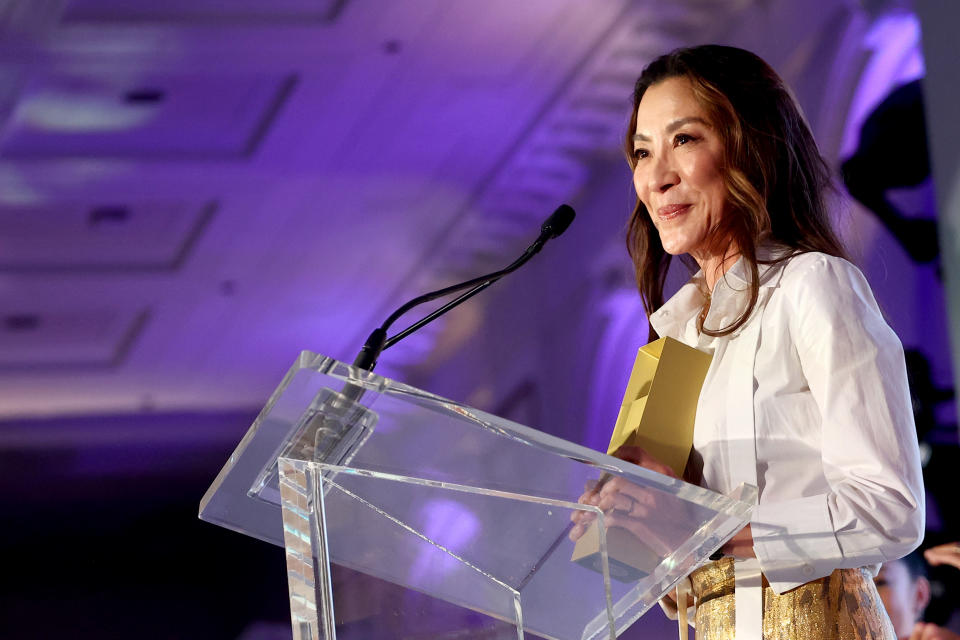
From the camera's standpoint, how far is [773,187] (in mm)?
1370

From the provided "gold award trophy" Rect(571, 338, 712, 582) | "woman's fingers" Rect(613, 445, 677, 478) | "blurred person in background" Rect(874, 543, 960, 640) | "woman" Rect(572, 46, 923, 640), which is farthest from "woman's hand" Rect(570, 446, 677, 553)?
"blurred person in background" Rect(874, 543, 960, 640)

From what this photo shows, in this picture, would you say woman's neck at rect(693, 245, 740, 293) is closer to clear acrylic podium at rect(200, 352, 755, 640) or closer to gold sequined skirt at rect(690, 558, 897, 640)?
gold sequined skirt at rect(690, 558, 897, 640)

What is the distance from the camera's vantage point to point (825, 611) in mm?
1099

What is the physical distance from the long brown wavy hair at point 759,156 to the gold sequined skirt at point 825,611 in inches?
13.2

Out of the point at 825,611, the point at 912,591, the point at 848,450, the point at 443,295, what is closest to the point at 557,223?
the point at 443,295

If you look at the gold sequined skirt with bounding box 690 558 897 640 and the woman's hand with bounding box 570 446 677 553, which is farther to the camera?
the gold sequined skirt with bounding box 690 558 897 640

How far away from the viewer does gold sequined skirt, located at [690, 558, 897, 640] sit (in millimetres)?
1096

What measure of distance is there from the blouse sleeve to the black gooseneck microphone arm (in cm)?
29

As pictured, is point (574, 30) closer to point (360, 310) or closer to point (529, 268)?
point (529, 268)

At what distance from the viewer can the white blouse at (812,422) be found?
104cm

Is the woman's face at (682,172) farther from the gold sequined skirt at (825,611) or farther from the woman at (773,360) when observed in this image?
the gold sequined skirt at (825,611)

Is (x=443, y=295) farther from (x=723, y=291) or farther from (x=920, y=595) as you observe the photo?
(x=920, y=595)

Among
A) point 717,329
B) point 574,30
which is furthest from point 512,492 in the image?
point 574,30

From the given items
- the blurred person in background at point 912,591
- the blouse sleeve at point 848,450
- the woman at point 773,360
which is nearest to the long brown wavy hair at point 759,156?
the woman at point 773,360
